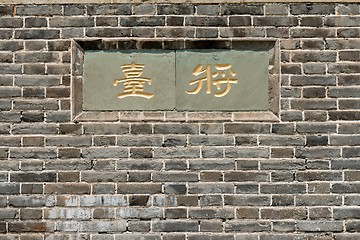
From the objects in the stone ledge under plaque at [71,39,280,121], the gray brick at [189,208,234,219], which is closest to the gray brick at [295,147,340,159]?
the stone ledge under plaque at [71,39,280,121]

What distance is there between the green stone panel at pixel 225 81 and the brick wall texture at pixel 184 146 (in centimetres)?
13

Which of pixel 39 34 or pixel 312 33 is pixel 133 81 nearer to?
pixel 39 34

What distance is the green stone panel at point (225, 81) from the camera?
353cm

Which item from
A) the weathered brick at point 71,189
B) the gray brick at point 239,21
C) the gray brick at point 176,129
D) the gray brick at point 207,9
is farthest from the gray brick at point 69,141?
the gray brick at point 239,21

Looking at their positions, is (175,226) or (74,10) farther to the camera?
(74,10)

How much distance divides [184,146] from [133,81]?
28.3 inches

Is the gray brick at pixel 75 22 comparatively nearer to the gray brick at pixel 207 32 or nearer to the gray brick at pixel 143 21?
the gray brick at pixel 143 21

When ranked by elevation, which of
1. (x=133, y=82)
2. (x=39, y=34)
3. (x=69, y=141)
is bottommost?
(x=69, y=141)

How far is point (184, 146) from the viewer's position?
3.48 metres

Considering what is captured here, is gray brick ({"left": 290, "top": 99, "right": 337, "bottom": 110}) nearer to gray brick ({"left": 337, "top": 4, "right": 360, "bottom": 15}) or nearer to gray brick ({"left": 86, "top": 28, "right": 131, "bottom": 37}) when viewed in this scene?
gray brick ({"left": 337, "top": 4, "right": 360, "bottom": 15})

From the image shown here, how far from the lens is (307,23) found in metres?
3.53

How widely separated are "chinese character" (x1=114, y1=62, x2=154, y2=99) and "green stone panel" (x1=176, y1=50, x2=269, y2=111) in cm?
31

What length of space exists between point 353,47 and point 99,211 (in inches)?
102

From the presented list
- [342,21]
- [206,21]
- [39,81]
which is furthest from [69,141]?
[342,21]
